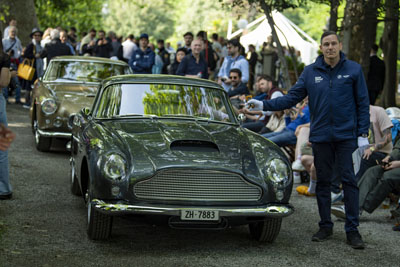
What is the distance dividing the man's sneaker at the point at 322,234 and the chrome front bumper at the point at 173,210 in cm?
82

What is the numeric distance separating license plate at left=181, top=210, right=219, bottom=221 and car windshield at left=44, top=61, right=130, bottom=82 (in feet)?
24.0

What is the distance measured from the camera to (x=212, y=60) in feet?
62.7

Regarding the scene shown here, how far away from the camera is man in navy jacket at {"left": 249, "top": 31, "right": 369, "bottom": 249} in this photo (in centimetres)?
719

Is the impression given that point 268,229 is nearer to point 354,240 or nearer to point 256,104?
point 354,240

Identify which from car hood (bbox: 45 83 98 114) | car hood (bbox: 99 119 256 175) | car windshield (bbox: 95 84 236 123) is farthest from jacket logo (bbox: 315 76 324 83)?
car hood (bbox: 45 83 98 114)

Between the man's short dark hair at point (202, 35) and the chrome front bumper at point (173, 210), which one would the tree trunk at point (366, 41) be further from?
the chrome front bumper at point (173, 210)

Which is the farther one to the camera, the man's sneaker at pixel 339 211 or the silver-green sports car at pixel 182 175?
the man's sneaker at pixel 339 211

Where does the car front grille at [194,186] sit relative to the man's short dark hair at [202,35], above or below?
below

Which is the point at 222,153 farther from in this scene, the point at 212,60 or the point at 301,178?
the point at 212,60

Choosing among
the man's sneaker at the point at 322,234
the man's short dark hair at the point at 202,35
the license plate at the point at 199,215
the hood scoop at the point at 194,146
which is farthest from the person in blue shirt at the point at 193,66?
the license plate at the point at 199,215

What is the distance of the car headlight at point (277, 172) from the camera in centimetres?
675

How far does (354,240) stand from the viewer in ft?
23.5

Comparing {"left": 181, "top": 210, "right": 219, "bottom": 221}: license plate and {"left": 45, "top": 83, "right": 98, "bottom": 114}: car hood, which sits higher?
{"left": 181, "top": 210, "right": 219, "bottom": 221}: license plate

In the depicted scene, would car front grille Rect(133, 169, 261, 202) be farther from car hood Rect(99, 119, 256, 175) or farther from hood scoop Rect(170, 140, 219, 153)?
hood scoop Rect(170, 140, 219, 153)
